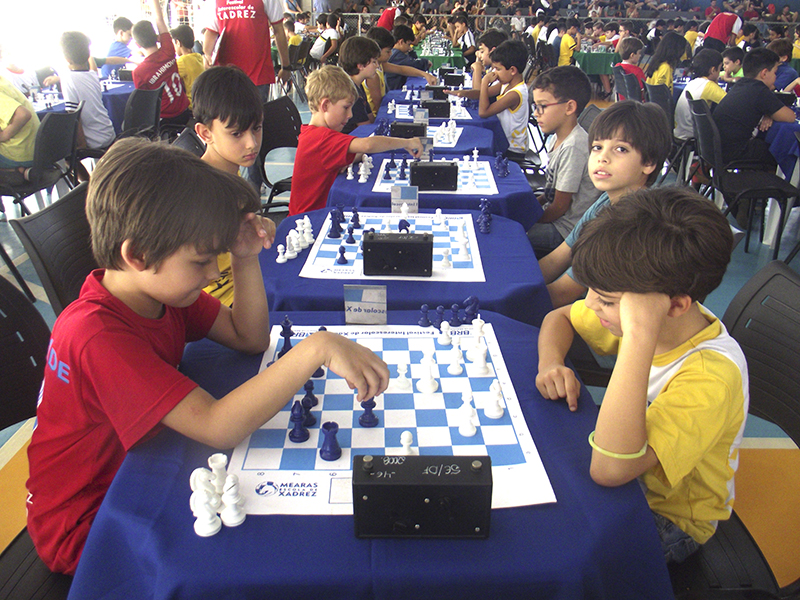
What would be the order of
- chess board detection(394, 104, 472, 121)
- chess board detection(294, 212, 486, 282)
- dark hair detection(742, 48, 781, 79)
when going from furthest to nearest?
chess board detection(394, 104, 472, 121)
dark hair detection(742, 48, 781, 79)
chess board detection(294, 212, 486, 282)

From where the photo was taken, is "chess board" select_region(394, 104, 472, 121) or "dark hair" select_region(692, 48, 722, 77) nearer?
"chess board" select_region(394, 104, 472, 121)

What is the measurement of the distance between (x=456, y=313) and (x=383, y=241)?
1.25ft

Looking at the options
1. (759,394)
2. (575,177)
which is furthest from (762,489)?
(575,177)

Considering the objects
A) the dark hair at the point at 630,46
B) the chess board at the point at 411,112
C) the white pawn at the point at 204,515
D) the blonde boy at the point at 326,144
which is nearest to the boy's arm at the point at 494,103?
the chess board at the point at 411,112

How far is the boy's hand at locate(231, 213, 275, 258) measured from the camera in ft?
4.32

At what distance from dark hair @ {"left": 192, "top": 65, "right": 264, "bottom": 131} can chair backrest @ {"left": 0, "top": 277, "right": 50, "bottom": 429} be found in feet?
3.51

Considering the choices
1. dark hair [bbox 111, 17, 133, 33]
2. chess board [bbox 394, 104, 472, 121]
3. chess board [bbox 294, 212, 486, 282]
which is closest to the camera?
chess board [bbox 294, 212, 486, 282]

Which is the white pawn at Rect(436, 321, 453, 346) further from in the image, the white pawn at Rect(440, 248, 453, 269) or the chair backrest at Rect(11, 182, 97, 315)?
the chair backrest at Rect(11, 182, 97, 315)

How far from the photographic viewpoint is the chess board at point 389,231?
1.81 meters

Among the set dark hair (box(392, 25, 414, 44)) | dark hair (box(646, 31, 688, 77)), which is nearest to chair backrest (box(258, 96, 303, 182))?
dark hair (box(392, 25, 414, 44))

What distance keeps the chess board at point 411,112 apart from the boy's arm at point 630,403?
3636 millimetres

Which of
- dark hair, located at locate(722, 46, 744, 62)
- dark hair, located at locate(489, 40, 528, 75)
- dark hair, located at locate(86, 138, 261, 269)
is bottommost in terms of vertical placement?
dark hair, located at locate(722, 46, 744, 62)

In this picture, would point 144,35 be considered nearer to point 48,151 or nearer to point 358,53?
point 48,151

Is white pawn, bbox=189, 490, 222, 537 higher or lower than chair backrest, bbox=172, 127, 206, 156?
higher
